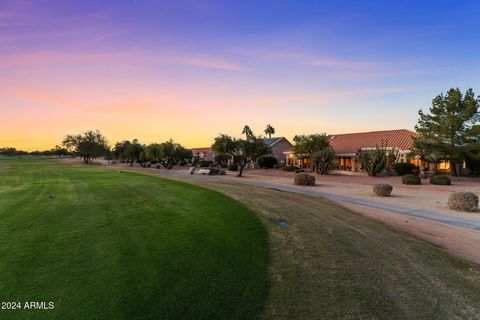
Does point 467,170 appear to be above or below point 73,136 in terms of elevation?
below

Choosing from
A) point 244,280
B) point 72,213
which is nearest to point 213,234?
point 244,280

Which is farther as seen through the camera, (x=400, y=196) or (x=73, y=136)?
(x=73, y=136)

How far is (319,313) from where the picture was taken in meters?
4.82

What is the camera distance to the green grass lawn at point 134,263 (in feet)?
15.6

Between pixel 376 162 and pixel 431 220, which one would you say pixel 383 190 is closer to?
pixel 431 220

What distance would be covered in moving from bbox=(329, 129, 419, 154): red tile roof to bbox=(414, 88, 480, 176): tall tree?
240 inches

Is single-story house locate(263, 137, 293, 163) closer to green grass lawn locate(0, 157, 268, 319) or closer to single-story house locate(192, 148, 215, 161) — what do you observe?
single-story house locate(192, 148, 215, 161)

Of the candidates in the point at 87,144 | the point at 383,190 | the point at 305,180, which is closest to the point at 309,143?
the point at 305,180

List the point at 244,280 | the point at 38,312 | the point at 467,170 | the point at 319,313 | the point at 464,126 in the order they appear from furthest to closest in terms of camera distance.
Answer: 1. the point at 467,170
2. the point at 464,126
3. the point at 244,280
4. the point at 319,313
5. the point at 38,312

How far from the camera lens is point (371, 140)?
4944 centimetres

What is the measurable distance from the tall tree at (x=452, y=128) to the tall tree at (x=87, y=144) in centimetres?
8146

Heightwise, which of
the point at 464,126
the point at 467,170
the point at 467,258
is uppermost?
the point at 464,126

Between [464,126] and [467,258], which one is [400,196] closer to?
[467,258]

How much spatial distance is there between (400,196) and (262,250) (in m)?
17.6
